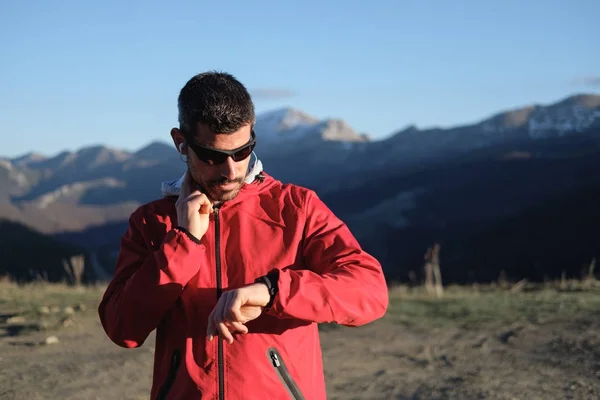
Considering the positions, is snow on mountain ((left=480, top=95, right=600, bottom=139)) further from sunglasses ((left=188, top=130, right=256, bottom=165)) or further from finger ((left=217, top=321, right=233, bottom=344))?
finger ((left=217, top=321, right=233, bottom=344))

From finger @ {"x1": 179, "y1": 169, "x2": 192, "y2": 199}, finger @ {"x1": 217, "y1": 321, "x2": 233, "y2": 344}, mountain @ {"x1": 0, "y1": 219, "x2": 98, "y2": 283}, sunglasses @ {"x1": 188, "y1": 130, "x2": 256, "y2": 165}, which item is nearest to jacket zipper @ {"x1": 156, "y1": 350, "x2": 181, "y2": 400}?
finger @ {"x1": 217, "y1": 321, "x2": 233, "y2": 344}

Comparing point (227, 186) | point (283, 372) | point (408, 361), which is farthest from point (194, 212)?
point (408, 361)

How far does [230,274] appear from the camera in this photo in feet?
7.47

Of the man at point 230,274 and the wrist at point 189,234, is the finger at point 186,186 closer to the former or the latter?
the man at point 230,274

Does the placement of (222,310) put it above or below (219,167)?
below

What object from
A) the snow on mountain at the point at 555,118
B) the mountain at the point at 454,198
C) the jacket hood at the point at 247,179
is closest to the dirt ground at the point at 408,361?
the jacket hood at the point at 247,179

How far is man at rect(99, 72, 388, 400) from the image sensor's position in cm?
209

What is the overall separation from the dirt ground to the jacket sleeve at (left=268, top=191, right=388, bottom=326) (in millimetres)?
3287

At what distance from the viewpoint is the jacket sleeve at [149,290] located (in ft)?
6.84

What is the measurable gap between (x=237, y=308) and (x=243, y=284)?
320 millimetres

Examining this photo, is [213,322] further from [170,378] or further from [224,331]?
[170,378]

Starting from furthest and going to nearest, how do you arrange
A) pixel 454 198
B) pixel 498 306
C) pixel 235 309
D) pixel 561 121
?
pixel 561 121 < pixel 454 198 < pixel 498 306 < pixel 235 309

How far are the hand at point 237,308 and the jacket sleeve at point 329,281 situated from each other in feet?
0.16

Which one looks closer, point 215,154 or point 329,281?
point 329,281
